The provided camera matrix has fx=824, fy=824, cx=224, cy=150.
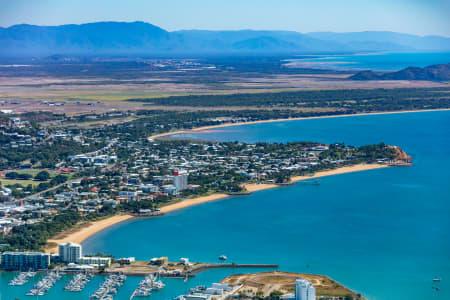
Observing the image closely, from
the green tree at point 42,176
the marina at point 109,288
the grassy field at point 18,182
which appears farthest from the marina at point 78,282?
the green tree at point 42,176

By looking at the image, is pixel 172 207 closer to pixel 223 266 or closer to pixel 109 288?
pixel 223 266

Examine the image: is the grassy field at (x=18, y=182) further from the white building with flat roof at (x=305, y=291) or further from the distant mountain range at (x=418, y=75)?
the distant mountain range at (x=418, y=75)

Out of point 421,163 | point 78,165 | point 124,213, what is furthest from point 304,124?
point 124,213

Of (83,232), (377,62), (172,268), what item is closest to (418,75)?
(377,62)

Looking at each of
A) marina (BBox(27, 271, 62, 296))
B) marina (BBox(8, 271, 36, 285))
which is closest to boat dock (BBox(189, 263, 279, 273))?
marina (BBox(27, 271, 62, 296))

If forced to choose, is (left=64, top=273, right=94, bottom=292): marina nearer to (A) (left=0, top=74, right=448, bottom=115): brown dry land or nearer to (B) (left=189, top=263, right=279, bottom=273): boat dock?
(B) (left=189, top=263, right=279, bottom=273): boat dock

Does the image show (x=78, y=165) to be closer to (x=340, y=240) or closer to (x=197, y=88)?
(x=340, y=240)

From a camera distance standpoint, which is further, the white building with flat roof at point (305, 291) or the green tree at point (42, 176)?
the green tree at point (42, 176)
